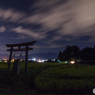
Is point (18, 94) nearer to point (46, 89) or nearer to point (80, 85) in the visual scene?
point (46, 89)

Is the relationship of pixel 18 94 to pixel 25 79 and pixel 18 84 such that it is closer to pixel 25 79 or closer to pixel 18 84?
pixel 18 84

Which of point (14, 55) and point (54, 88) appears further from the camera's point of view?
point (14, 55)

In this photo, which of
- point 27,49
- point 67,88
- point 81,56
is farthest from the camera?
point 81,56

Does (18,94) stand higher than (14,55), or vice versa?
(14,55)

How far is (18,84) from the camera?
7.88 m

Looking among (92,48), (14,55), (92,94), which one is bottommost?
(92,94)

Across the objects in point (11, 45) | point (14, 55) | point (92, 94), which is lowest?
point (92, 94)

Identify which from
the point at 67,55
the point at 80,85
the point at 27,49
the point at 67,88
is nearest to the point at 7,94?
the point at 67,88

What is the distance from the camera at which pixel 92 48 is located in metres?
56.2

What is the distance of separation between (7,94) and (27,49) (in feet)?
24.7

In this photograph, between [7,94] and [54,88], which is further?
[54,88]

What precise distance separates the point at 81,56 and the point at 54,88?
52.6m

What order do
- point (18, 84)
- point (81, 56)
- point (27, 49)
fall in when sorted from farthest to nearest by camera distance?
point (81, 56) < point (27, 49) < point (18, 84)

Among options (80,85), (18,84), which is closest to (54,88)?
(80,85)
